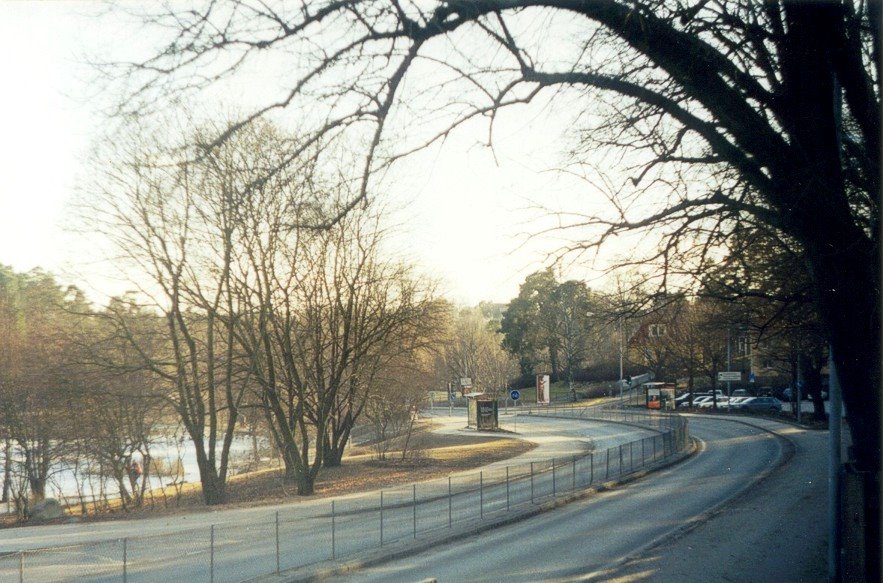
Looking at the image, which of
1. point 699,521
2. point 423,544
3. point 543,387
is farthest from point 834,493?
point 543,387

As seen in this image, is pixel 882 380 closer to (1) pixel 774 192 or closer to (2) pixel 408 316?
(1) pixel 774 192

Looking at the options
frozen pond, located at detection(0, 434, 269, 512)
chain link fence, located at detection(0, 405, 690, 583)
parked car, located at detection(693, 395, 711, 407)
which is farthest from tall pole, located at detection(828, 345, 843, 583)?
parked car, located at detection(693, 395, 711, 407)

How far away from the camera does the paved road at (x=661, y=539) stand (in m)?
14.4

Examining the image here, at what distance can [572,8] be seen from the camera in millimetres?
6145

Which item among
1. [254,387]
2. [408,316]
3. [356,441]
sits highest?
[408,316]

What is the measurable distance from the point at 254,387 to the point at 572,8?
1233 inches

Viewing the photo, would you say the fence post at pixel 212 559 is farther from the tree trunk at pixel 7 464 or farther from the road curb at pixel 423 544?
the tree trunk at pixel 7 464

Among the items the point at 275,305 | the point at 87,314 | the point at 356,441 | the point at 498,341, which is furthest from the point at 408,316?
the point at 498,341

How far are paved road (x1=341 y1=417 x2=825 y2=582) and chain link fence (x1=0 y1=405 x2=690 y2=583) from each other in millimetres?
1458

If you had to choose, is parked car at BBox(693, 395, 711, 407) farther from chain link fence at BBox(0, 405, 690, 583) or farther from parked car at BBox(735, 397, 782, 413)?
chain link fence at BBox(0, 405, 690, 583)

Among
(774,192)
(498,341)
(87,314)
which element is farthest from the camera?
(498,341)

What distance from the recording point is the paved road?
1441 centimetres

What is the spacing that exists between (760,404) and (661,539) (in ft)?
190

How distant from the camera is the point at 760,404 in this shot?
7038cm
